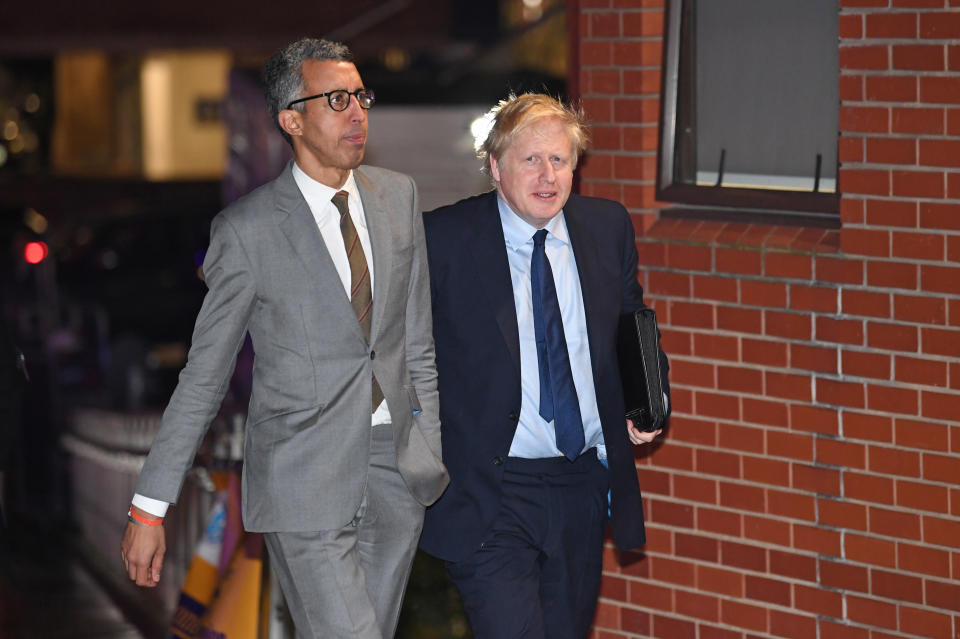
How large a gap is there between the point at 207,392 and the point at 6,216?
19777 millimetres

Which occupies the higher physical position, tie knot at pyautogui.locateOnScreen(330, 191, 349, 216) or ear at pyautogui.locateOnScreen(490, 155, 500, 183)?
ear at pyautogui.locateOnScreen(490, 155, 500, 183)

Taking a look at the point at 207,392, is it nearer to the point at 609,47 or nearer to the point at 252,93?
the point at 609,47

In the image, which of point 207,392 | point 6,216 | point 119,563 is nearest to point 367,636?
point 207,392

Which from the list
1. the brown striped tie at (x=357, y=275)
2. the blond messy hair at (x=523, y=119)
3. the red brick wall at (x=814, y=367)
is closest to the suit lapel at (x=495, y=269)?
the blond messy hair at (x=523, y=119)

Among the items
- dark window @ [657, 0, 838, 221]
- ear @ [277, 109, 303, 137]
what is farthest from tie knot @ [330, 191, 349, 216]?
dark window @ [657, 0, 838, 221]

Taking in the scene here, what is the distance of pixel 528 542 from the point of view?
469 cm

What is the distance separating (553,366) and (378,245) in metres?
0.64

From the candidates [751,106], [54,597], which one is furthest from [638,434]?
[54,597]

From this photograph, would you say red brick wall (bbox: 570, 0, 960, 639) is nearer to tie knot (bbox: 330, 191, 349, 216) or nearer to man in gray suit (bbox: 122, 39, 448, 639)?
man in gray suit (bbox: 122, 39, 448, 639)

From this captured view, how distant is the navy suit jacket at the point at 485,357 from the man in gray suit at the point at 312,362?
0.69 ft

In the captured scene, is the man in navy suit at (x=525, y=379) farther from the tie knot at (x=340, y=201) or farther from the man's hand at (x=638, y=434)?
the tie knot at (x=340, y=201)

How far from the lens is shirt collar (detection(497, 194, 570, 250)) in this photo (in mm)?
4676

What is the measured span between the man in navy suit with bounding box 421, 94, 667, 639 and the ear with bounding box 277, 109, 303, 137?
0.61 meters

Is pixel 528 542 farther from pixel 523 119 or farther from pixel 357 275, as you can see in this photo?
pixel 523 119
